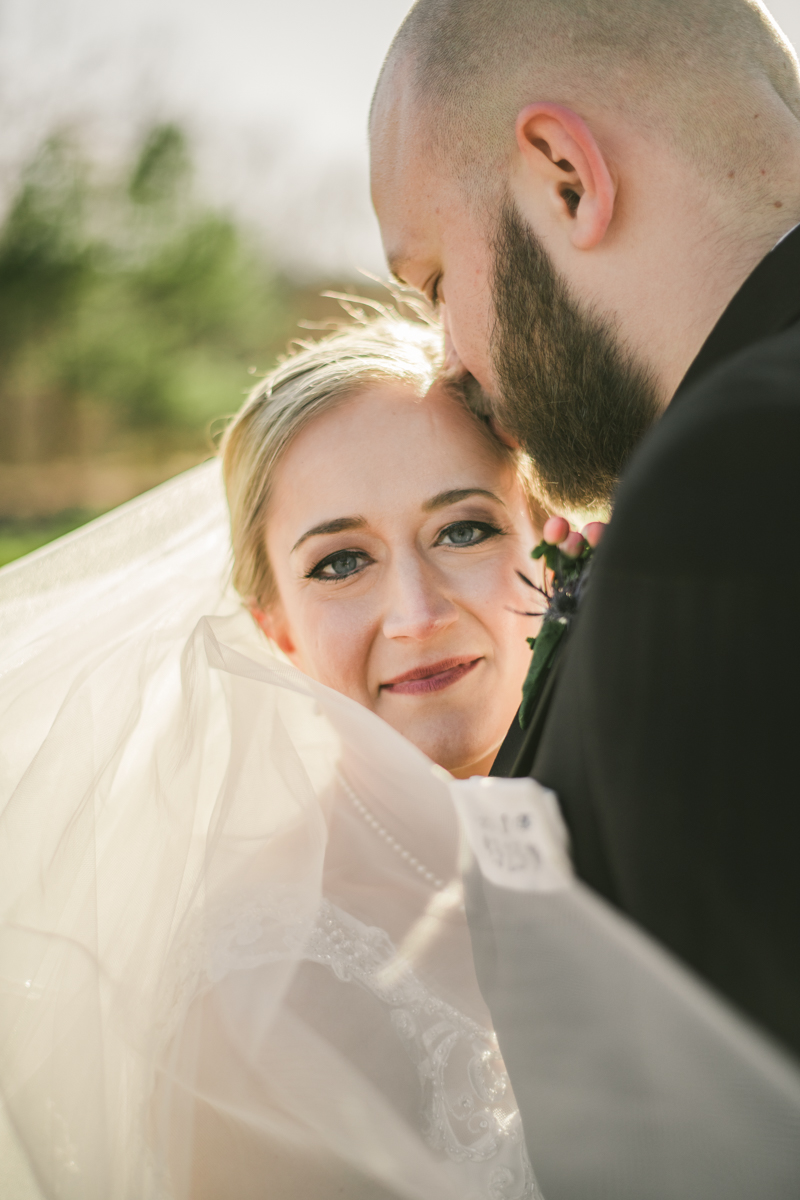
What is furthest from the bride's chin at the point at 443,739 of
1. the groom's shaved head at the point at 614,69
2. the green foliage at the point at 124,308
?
the green foliage at the point at 124,308

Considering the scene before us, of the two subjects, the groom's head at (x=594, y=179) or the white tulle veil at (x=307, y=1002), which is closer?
the white tulle veil at (x=307, y=1002)

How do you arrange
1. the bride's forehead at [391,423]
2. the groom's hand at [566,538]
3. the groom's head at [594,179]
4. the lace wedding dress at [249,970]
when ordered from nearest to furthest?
the lace wedding dress at [249,970] < the groom's head at [594,179] < the groom's hand at [566,538] < the bride's forehead at [391,423]

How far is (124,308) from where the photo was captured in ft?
80.5

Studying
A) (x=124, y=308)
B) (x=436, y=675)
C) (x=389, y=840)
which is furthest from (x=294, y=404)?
(x=124, y=308)

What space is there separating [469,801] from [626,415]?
935mm

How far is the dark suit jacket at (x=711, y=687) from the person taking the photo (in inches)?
35.3

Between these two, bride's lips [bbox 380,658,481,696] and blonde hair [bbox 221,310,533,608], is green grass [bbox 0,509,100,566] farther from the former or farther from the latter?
bride's lips [bbox 380,658,481,696]

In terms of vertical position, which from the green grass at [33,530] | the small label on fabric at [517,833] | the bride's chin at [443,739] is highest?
the small label on fabric at [517,833]

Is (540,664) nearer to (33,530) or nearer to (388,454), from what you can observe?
(388,454)

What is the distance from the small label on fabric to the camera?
3.47ft

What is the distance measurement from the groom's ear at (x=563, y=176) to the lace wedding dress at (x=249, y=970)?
3.17 ft

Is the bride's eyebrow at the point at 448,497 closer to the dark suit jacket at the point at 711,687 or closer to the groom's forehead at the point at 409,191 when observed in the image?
the groom's forehead at the point at 409,191

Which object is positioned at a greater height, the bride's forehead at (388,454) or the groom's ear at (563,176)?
the groom's ear at (563,176)

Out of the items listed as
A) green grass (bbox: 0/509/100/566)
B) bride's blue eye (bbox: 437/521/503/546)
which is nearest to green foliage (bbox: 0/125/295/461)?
green grass (bbox: 0/509/100/566)
